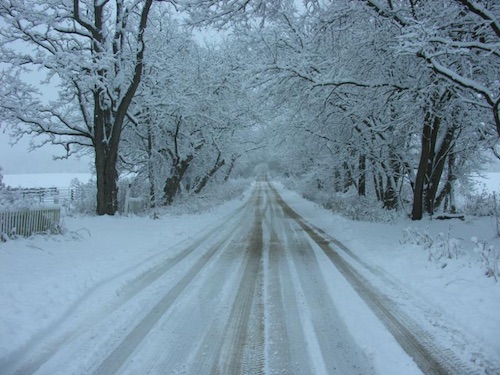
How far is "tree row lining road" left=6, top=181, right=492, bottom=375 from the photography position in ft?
13.3

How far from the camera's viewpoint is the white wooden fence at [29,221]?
9.74m

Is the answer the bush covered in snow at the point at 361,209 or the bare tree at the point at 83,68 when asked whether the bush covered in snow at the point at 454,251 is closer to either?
the bush covered in snow at the point at 361,209

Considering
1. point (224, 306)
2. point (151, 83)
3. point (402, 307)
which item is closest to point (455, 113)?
point (402, 307)

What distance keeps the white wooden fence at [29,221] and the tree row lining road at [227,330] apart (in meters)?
4.27

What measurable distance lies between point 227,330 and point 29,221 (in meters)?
7.73

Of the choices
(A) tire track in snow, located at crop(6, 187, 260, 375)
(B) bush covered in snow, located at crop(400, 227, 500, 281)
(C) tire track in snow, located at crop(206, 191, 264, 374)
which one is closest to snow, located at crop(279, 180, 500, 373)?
(B) bush covered in snow, located at crop(400, 227, 500, 281)

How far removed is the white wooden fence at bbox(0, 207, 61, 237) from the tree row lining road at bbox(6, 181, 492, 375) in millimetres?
4267

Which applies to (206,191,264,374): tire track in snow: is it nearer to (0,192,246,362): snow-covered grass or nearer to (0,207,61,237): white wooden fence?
(0,192,246,362): snow-covered grass

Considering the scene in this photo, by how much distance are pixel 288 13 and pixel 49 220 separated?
29.8 feet

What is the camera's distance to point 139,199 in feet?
61.7

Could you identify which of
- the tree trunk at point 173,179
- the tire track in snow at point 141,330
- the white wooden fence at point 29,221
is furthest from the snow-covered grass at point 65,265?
the tree trunk at point 173,179

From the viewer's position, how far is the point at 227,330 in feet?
16.3

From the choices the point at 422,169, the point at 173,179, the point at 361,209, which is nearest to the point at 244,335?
the point at 422,169

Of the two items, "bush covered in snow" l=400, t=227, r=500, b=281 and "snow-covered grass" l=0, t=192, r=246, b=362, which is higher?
"bush covered in snow" l=400, t=227, r=500, b=281
